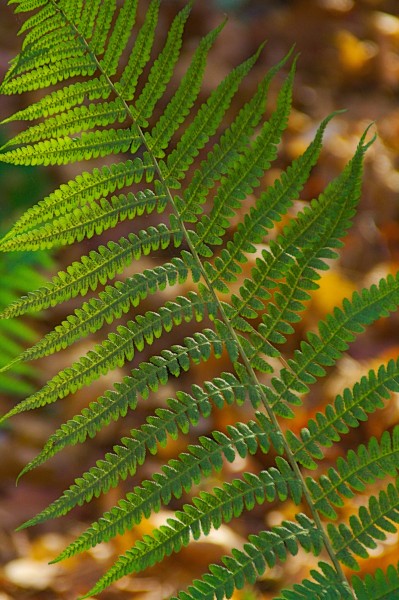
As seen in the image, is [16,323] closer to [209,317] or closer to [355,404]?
[209,317]

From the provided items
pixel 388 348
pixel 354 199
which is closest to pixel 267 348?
pixel 354 199

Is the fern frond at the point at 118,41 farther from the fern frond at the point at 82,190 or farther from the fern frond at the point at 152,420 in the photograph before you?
the fern frond at the point at 152,420

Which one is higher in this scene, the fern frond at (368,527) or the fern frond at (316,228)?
the fern frond at (316,228)

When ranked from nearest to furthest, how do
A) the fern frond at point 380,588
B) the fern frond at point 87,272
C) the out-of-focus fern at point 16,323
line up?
1. the fern frond at point 380,588
2. the fern frond at point 87,272
3. the out-of-focus fern at point 16,323

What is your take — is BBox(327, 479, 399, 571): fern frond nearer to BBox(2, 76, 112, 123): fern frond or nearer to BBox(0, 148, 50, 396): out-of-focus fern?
BBox(2, 76, 112, 123): fern frond

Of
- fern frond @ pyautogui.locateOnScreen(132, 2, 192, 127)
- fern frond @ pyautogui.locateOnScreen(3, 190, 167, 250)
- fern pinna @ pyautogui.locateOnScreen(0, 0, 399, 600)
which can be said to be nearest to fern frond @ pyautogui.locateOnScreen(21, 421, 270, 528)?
fern pinna @ pyautogui.locateOnScreen(0, 0, 399, 600)

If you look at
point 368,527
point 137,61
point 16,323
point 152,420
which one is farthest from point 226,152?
point 16,323

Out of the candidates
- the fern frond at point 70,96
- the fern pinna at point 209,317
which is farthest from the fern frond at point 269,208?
Answer: the fern frond at point 70,96

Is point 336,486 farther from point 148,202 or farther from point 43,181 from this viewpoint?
point 43,181
